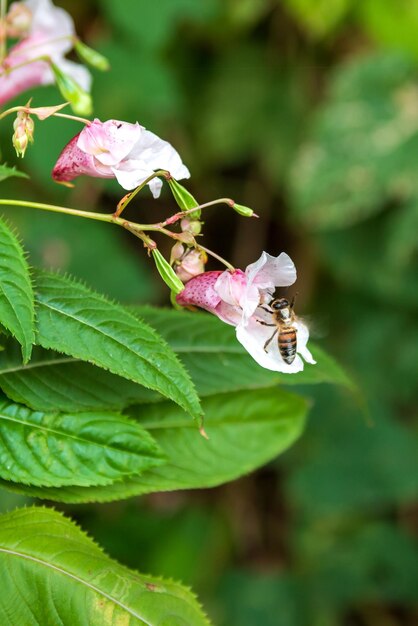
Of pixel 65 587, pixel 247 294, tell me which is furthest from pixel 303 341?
pixel 65 587

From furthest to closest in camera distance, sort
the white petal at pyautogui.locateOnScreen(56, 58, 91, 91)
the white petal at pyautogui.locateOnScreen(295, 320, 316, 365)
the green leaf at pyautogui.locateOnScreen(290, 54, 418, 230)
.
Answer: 1. the green leaf at pyautogui.locateOnScreen(290, 54, 418, 230)
2. the white petal at pyautogui.locateOnScreen(56, 58, 91, 91)
3. the white petal at pyautogui.locateOnScreen(295, 320, 316, 365)

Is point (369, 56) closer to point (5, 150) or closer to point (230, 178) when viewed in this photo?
point (230, 178)

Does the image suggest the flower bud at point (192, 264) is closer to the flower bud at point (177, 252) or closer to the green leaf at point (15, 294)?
the flower bud at point (177, 252)

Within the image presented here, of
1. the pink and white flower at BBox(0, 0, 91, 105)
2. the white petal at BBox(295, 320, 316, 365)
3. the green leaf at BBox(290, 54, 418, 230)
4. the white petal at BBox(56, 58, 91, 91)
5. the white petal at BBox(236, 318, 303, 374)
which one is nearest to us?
the white petal at BBox(236, 318, 303, 374)

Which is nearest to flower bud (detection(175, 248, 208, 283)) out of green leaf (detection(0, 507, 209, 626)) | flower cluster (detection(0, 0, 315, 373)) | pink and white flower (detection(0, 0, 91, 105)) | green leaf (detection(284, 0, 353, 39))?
flower cluster (detection(0, 0, 315, 373))

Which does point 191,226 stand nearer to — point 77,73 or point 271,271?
point 271,271

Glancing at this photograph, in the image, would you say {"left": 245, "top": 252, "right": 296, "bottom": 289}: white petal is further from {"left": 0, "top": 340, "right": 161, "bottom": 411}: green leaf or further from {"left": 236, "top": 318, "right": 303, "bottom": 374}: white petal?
{"left": 0, "top": 340, "right": 161, "bottom": 411}: green leaf

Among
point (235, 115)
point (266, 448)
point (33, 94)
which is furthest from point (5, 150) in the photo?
point (266, 448)

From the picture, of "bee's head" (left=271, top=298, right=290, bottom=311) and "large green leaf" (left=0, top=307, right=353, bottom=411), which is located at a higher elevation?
"bee's head" (left=271, top=298, right=290, bottom=311)
